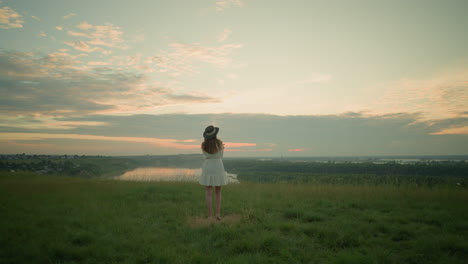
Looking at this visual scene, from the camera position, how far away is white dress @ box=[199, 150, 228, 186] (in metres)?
7.49

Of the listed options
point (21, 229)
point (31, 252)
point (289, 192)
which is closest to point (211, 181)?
point (31, 252)

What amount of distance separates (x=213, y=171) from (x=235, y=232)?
1.96 m

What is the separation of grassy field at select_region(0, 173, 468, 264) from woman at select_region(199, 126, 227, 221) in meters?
1.05

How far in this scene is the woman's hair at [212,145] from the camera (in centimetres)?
756

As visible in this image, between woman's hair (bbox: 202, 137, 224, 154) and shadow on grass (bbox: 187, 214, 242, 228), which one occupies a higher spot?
woman's hair (bbox: 202, 137, 224, 154)

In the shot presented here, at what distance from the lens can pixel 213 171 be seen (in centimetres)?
757

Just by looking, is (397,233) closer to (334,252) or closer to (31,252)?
(334,252)

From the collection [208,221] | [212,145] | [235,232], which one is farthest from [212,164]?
[235,232]

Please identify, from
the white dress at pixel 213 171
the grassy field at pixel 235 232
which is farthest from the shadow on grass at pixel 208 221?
the white dress at pixel 213 171

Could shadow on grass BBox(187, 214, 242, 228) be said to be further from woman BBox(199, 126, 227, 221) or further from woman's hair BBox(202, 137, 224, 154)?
woman's hair BBox(202, 137, 224, 154)

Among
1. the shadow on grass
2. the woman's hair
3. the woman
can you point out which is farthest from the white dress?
the shadow on grass

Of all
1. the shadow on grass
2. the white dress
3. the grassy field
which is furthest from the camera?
the white dress

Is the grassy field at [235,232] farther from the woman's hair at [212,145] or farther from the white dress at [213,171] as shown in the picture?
the woman's hair at [212,145]

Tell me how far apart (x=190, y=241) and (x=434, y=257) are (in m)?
4.93
